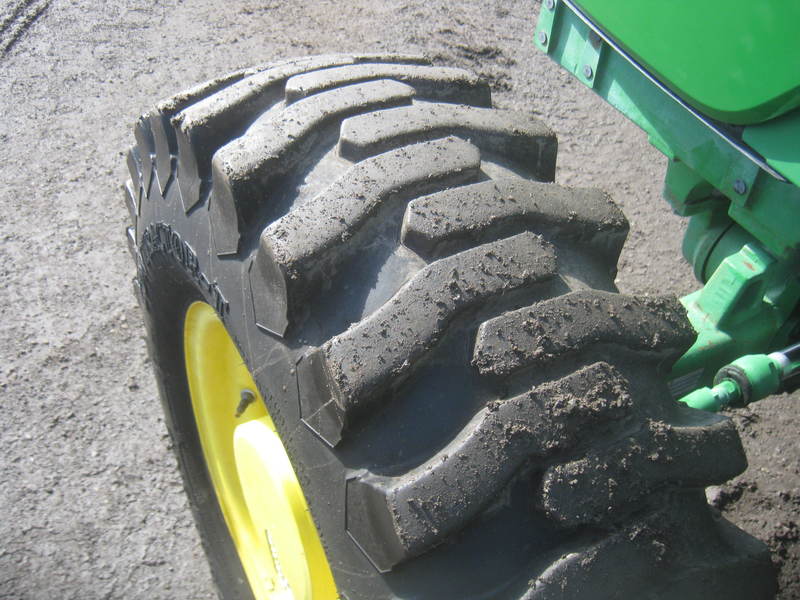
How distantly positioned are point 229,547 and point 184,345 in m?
0.42

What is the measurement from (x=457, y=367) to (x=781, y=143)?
1.49 ft

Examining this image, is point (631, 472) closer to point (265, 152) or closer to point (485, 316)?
point (485, 316)

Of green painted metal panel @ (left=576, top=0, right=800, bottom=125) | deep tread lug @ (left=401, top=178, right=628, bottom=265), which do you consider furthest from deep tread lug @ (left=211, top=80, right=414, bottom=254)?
green painted metal panel @ (left=576, top=0, right=800, bottom=125)

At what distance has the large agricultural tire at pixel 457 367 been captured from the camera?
795mm

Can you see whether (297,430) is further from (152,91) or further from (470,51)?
(470,51)

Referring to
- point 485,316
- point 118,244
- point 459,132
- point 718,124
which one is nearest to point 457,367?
point 485,316

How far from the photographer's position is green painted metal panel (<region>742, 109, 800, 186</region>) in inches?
34.7

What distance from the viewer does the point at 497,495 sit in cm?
79

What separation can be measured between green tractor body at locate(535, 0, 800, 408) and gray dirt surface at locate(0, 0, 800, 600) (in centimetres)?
69

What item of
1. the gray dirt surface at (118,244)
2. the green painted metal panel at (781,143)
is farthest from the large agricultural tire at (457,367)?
the gray dirt surface at (118,244)

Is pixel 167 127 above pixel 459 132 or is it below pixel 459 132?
below

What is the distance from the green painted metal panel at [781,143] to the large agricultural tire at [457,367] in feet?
0.59

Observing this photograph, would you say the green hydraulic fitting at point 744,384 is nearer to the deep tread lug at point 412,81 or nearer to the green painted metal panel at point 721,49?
the green painted metal panel at point 721,49

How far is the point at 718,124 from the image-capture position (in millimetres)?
987
